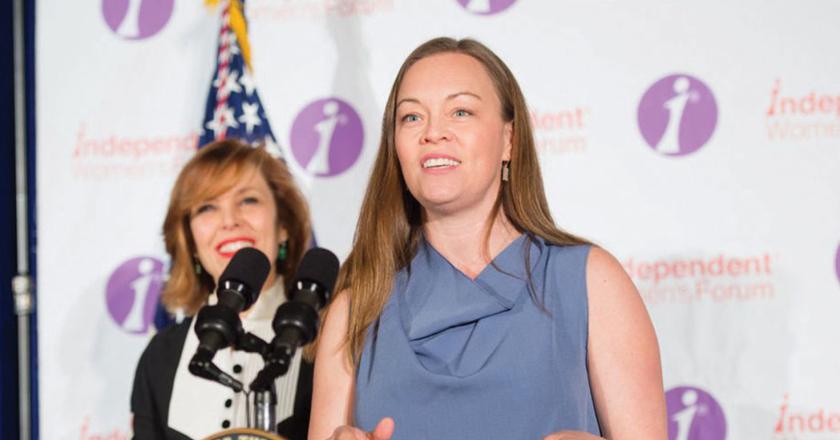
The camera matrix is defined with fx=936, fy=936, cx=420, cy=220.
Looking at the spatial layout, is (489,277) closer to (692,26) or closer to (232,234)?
(232,234)

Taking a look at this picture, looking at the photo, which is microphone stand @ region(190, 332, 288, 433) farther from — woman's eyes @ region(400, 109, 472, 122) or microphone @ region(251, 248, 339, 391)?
woman's eyes @ region(400, 109, 472, 122)

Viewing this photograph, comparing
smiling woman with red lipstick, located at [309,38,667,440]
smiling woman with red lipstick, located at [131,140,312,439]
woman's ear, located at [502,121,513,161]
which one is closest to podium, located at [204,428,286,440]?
smiling woman with red lipstick, located at [309,38,667,440]

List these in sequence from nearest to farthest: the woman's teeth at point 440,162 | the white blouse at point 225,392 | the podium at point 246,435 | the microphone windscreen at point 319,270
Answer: the podium at point 246,435 < the microphone windscreen at point 319,270 < the woman's teeth at point 440,162 < the white blouse at point 225,392

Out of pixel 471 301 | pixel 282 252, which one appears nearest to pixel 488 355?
pixel 471 301

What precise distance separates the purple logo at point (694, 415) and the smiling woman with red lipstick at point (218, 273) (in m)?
1.04

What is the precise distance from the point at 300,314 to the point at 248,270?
0.58 feet

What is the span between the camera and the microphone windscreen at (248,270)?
158 centimetres

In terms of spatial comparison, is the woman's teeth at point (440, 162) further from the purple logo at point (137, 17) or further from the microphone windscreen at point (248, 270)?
the purple logo at point (137, 17)

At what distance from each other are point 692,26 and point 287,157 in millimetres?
1274

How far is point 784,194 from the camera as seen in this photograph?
2.59 meters

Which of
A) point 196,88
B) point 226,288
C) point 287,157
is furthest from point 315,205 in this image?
point 226,288

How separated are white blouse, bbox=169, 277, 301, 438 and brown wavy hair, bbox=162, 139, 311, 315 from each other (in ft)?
0.55

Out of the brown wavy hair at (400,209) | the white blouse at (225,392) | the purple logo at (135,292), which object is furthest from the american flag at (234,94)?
the brown wavy hair at (400,209)

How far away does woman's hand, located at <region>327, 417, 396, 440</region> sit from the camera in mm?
1431
